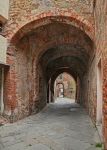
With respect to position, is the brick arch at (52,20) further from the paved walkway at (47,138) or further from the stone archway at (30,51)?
the paved walkway at (47,138)

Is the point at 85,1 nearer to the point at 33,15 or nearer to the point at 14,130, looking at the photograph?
the point at 33,15

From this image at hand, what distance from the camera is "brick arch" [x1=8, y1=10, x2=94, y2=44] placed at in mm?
10219

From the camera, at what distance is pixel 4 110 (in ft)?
34.5

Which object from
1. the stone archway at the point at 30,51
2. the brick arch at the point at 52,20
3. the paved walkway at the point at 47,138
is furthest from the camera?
the stone archway at the point at 30,51

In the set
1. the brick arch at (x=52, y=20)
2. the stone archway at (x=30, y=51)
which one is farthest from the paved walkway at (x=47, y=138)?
the brick arch at (x=52, y=20)

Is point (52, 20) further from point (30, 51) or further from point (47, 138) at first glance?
point (47, 138)

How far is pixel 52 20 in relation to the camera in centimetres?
1062

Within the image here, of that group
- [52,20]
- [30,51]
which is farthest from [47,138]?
[30,51]

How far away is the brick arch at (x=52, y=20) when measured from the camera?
10219 mm

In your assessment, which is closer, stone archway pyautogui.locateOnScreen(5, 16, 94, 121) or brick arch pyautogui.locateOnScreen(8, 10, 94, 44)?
brick arch pyautogui.locateOnScreen(8, 10, 94, 44)

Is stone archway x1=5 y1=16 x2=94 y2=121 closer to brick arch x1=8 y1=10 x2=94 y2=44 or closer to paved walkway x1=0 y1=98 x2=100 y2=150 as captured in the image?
brick arch x1=8 y1=10 x2=94 y2=44

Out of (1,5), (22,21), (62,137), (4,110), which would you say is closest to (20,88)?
(4,110)

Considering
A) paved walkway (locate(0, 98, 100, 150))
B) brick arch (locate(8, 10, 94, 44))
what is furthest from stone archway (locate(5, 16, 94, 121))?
paved walkway (locate(0, 98, 100, 150))

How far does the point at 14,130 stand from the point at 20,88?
297 centimetres
